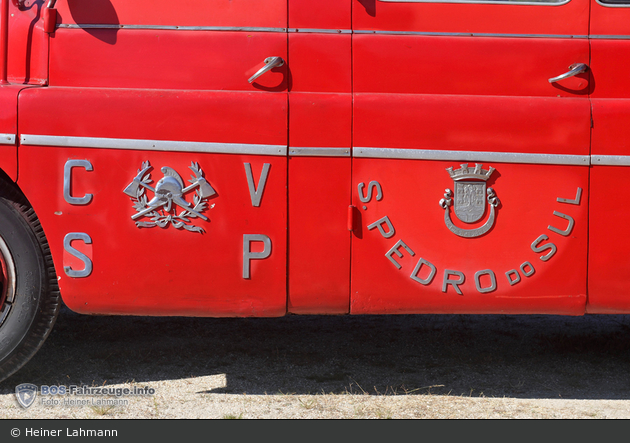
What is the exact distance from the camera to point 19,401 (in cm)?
274

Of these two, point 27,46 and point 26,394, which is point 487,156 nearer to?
point 27,46

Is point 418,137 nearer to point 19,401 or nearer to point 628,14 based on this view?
point 628,14

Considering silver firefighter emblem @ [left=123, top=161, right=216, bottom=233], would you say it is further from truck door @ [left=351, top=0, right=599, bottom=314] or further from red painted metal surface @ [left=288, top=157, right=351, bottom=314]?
truck door @ [left=351, top=0, right=599, bottom=314]

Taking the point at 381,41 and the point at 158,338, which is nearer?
the point at 381,41

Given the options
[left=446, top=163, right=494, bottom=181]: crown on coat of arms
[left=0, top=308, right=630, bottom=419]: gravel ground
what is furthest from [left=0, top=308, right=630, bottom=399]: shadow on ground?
[left=446, top=163, right=494, bottom=181]: crown on coat of arms

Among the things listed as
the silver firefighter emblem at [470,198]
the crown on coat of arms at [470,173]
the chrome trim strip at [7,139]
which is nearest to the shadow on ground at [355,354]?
the silver firefighter emblem at [470,198]

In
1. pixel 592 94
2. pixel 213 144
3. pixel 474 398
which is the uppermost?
pixel 592 94

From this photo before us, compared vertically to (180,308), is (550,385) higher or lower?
lower

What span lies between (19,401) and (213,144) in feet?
4.61

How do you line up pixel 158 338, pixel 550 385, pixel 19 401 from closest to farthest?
pixel 19 401, pixel 550 385, pixel 158 338

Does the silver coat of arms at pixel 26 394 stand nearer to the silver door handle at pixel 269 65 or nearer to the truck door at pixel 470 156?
the truck door at pixel 470 156

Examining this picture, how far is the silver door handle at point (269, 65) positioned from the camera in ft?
8.43

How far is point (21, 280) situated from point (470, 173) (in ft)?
6.34

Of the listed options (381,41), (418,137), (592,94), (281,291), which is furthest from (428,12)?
(281,291)
